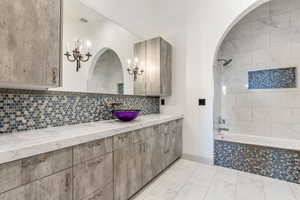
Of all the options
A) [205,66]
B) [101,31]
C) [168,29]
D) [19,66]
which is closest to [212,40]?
[205,66]

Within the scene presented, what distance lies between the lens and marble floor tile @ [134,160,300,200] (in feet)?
5.93

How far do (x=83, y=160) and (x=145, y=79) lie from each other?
1922mm

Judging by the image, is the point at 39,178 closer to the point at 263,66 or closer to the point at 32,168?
the point at 32,168

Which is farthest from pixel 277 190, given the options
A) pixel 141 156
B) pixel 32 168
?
pixel 32 168

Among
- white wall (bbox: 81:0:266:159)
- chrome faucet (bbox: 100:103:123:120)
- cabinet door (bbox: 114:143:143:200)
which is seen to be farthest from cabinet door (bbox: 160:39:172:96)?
cabinet door (bbox: 114:143:143:200)

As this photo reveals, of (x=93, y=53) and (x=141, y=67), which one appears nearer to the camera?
(x=93, y=53)

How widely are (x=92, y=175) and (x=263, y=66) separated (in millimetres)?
3675

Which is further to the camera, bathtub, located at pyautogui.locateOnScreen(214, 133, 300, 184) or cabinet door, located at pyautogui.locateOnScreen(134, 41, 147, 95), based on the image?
cabinet door, located at pyautogui.locateOnScreen(134, 41, 147, 95)

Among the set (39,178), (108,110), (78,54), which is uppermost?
(78,54)

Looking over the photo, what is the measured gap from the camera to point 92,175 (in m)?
1.25

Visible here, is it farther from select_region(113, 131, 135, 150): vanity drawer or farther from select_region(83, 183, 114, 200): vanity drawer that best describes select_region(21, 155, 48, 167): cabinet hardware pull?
select_region(113, 131, 135, 150): vanity drawer

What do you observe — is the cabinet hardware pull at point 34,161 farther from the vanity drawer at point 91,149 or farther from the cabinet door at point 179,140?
the cabinet door at point 179,140

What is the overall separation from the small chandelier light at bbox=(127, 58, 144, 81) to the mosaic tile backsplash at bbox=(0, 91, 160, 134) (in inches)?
27.2

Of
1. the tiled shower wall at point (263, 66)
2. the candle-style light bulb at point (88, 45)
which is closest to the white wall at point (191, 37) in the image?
the candle-style light bulb at point (88, 45)
